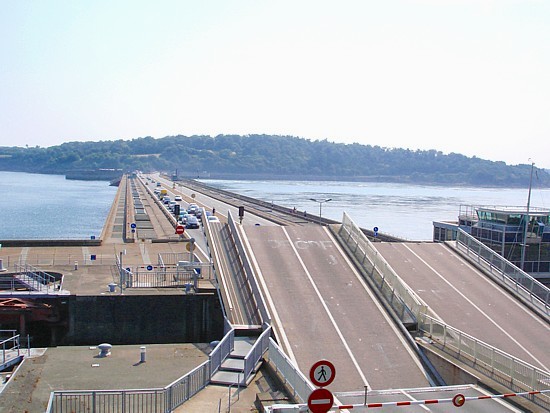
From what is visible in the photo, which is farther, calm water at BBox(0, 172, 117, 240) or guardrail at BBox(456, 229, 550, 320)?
calm water at BBox(0, 172, 117, 240)

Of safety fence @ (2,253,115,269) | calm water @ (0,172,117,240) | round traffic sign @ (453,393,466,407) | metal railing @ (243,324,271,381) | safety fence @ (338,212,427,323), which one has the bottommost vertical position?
calm water @ (0,172,117,240)

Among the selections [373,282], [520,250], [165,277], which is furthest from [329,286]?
[520,250]

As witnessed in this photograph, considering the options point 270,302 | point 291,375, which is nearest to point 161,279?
point 270,302

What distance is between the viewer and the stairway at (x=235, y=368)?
1601cm

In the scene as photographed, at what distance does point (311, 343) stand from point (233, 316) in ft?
11.0

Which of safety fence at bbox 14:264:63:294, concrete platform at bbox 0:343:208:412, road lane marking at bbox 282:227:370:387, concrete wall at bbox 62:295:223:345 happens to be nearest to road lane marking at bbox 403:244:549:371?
road lane marking at bbox 282:227:370:387

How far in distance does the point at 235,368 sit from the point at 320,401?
6574 mm

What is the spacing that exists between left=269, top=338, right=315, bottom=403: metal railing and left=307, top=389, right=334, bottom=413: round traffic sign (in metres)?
2.79

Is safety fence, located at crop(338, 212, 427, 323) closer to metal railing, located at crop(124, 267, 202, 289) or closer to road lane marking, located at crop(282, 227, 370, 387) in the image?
road lane marking, located at crop(282, 227, 370, 387)

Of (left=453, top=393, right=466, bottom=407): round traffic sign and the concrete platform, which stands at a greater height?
(left=453, top=393, right=466, bottom=407): round traffic sign

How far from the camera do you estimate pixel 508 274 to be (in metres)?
→ 26.0

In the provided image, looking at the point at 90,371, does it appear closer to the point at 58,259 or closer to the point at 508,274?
the point at 508,274

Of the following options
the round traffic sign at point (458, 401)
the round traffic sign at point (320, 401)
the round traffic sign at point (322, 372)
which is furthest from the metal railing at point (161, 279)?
the round traffic sign at point (320, 401)

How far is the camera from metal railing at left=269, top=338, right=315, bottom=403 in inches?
550
